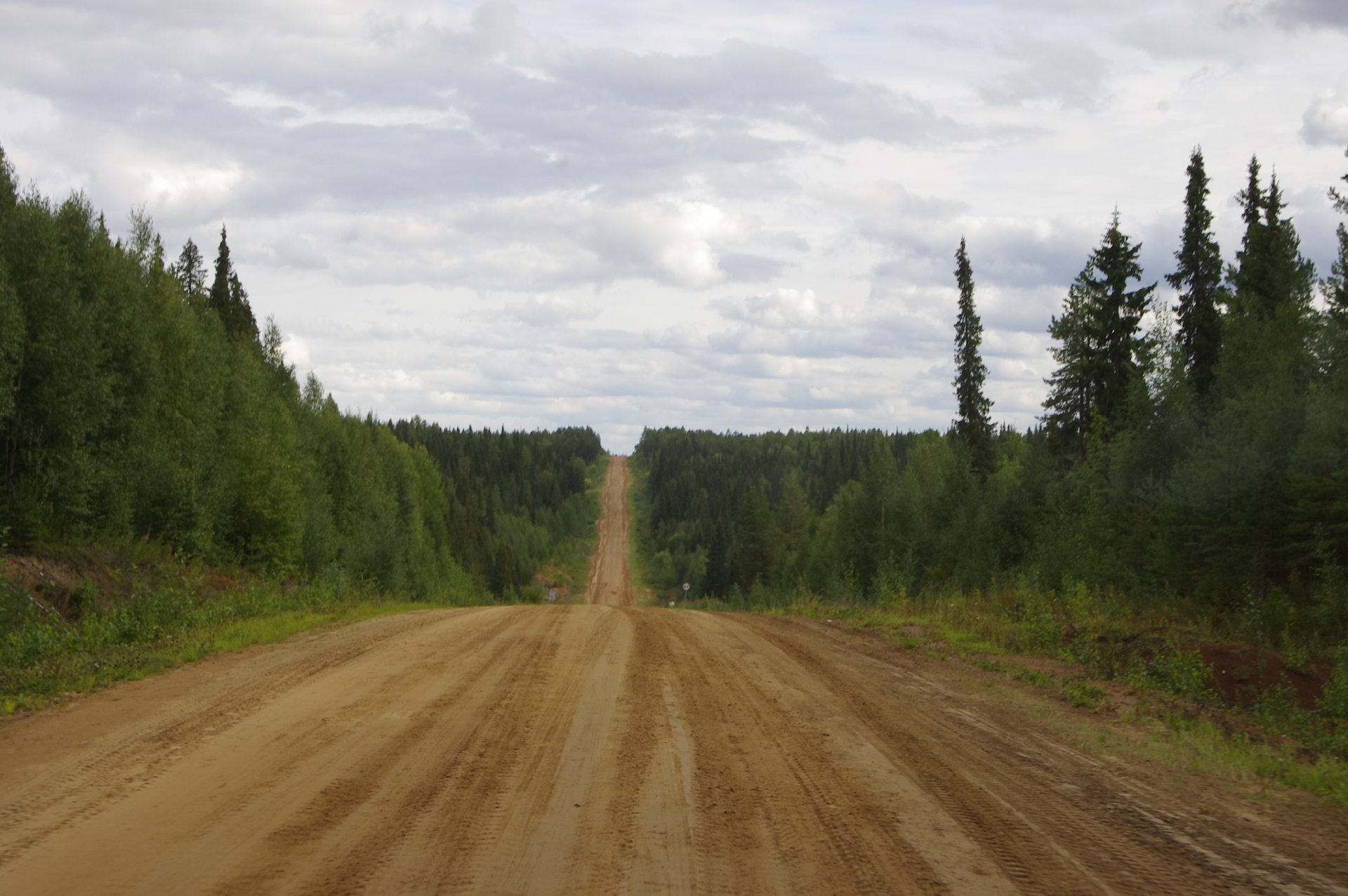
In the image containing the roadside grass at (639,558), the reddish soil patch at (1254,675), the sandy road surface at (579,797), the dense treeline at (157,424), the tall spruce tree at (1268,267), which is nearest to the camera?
the sandy road surface at (579,797)

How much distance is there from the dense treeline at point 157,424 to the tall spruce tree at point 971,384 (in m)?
30.7

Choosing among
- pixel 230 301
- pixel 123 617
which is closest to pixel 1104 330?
pixel 123 617

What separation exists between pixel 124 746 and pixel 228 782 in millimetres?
1574

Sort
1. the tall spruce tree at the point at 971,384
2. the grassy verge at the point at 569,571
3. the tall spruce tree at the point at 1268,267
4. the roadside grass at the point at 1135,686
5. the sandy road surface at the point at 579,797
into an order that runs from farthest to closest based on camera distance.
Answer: the grassy verge at the point at 569,571
the tall spruce tree at the point at 971,384
the tall spruce tree at the point at 1268,267
the roadside grass at the point at 1135,686
the sandy road surface at the point at 579,797

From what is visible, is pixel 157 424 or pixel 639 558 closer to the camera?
pixel 157 424

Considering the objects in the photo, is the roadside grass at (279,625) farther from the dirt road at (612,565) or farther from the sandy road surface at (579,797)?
the dirt road at (612,565)

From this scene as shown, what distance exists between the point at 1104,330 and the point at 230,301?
49091 millimetres

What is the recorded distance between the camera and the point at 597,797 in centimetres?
601

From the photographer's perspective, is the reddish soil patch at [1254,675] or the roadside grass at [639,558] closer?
the reddish soil patch at [1254,675]

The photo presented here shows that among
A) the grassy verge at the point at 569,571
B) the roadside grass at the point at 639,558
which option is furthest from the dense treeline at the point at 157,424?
the roadside grass at the point at 639,558

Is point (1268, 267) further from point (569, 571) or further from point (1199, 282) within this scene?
point (569, 571)

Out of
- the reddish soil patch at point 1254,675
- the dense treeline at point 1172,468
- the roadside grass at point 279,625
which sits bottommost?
the roadside grass at point 279,625

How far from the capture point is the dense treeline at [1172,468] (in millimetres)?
20297

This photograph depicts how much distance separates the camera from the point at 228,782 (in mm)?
6168
